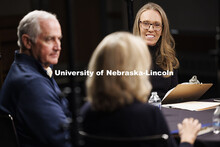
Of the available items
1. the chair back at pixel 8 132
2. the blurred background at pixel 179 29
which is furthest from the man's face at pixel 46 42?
the blurred background at pixel 179 29

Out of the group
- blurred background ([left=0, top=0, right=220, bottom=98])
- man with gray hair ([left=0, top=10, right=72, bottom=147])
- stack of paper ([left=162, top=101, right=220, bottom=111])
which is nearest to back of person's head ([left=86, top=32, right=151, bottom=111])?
man with gray hair ([left=0, top=10, right=72, bottom=147])

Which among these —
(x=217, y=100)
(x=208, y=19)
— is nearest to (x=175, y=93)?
(x=217, y=100)

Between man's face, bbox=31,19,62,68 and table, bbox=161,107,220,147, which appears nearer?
table, bbox=161,107,220,147

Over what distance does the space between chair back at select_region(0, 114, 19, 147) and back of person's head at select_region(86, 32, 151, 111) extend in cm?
53

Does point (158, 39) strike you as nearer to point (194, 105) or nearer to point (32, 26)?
point (194, 105)

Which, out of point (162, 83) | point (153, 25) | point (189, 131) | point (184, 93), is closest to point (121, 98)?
point (189, 131)

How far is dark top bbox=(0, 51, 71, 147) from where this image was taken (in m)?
1.93

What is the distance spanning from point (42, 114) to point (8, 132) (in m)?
0.21

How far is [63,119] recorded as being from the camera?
1.97m

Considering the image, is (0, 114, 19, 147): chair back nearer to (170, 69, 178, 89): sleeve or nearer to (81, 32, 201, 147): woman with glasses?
(81, 32, 201, 147): woman with glasses

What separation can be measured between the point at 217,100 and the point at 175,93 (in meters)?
0.40

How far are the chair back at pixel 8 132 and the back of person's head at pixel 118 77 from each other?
53 centimetres

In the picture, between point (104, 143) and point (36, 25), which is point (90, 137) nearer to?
point (104, 143)

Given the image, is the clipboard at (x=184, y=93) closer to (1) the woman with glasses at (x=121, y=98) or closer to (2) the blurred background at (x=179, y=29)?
(1) the woman with glasses at (x=121, y=98)
